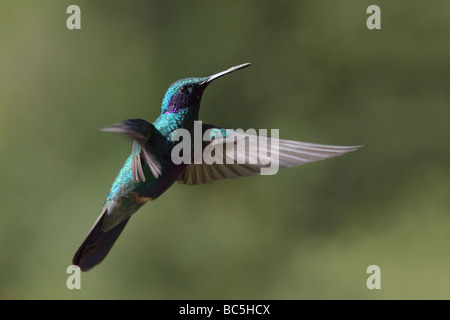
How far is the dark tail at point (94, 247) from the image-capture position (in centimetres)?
135

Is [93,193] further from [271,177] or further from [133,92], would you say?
[271,177]

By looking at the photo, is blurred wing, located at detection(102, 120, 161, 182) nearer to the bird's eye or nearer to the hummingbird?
the hummingbird

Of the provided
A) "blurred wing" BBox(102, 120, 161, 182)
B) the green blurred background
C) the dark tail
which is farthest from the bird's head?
the green blurred background

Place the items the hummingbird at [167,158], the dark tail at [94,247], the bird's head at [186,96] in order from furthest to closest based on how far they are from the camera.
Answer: the dark tail at [94,247]
the bird's head at [186,96]
the hummingbird at [167,158]

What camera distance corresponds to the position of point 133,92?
3.04 m

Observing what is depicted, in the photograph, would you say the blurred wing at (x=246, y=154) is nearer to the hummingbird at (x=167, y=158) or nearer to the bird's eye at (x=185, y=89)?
the hummingbird at (x=167, y=158)

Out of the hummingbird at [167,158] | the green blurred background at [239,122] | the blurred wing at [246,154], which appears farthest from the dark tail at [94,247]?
the green blurred background at [239,122]

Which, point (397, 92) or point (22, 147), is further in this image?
point (397, 92)

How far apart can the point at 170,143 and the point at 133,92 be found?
6.32 ft

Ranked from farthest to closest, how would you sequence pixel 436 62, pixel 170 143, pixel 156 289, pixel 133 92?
pixel 436 62
pixel 133 92
pixel 156 289
pixel 170 143

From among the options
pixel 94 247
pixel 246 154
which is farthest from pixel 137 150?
pixel 94 247

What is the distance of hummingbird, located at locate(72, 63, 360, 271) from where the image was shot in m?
1.03

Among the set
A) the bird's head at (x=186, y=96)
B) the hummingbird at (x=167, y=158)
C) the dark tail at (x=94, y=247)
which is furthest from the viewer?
the dark tail at (x=94, y=247)

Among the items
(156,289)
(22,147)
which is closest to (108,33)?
(22,147)
